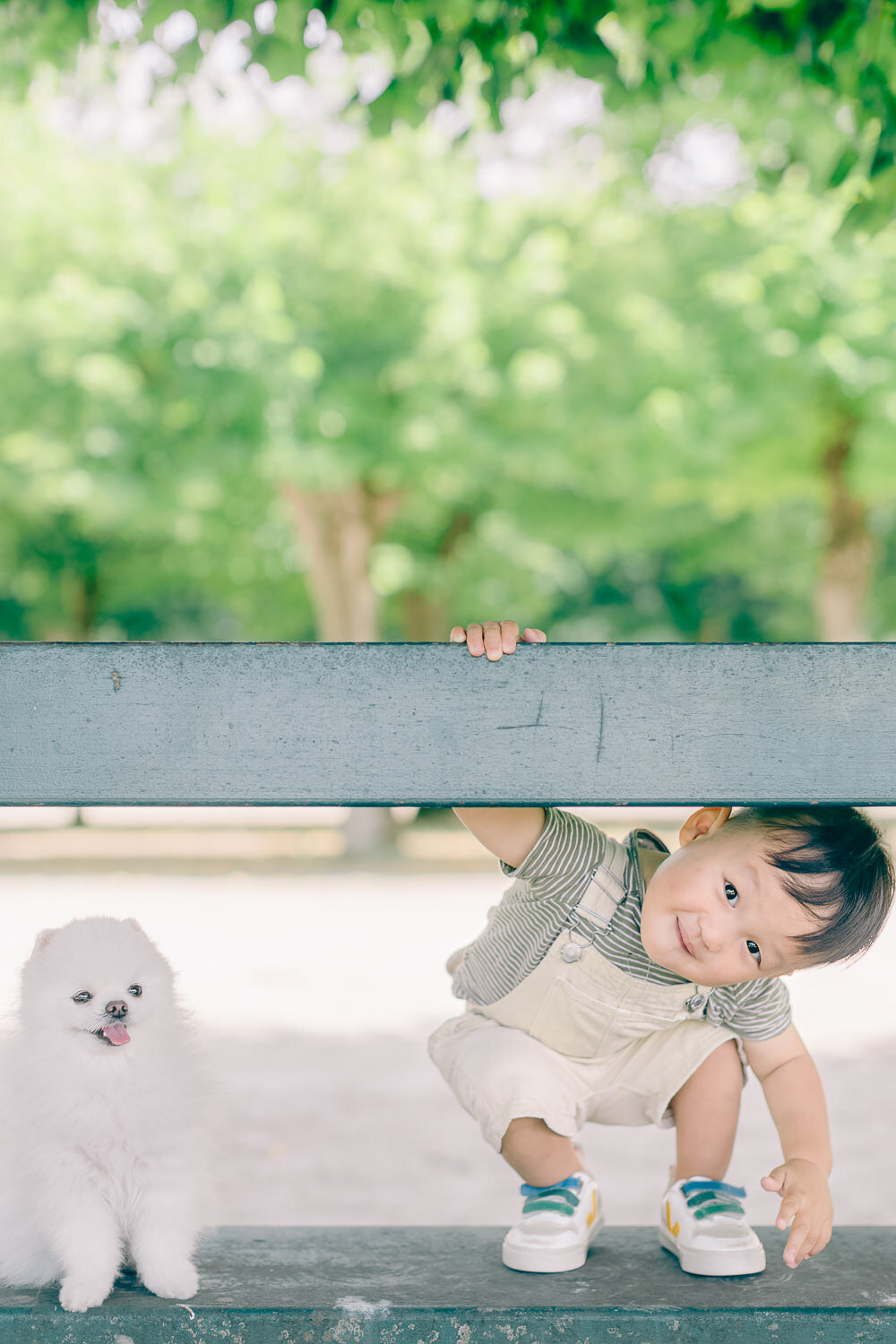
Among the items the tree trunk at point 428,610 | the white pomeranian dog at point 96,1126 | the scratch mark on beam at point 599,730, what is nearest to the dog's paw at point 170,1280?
the white pomeranian dog at point 96,1126

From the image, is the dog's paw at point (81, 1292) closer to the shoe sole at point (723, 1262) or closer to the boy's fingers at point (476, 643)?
the shoe sole at point (723, 1262)

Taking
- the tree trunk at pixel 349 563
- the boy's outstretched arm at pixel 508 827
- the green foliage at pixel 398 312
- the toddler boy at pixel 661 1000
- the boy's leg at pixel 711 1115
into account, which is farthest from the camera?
the tree trunk at pixel 349 563

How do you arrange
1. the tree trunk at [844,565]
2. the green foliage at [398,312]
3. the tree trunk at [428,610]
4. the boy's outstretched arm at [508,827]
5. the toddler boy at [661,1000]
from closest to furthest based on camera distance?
the toddler boy at [661,1000], the boy's outstretched arm at [508,827], the green foliage at [398,312], the tree trunk at [844,565], the tree trunk at [428,610]

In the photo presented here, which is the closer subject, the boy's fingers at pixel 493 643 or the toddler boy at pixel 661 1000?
the boy's fingers at pixel 493 643

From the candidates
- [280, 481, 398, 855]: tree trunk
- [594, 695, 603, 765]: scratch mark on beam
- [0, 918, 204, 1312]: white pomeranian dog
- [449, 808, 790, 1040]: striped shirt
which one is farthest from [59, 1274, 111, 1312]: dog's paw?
[280, 481, 398, 855]: tree trunk

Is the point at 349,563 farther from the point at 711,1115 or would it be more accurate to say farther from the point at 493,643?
the point at 493,643

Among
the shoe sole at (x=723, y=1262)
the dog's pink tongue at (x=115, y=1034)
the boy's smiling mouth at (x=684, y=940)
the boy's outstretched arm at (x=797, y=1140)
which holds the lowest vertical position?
the shoe sole at (x=723, y=1262)

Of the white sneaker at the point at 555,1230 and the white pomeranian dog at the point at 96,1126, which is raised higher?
the white pomeranian dog at the point at 96,1126

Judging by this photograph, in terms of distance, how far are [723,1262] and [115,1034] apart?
3.30 feet

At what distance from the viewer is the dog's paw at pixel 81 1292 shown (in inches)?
70.0

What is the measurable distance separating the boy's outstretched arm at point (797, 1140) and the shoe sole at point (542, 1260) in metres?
0.34

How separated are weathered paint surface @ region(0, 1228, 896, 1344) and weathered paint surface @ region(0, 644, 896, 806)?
0.74m

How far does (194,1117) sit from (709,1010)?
0.91 m

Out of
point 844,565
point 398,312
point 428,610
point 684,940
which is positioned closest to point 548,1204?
point 684,940
